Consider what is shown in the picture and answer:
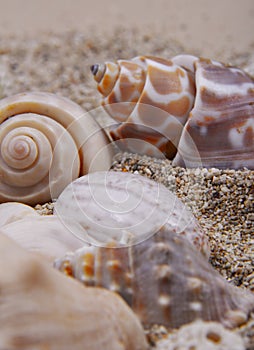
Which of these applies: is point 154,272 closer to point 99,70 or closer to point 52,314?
point 52,314

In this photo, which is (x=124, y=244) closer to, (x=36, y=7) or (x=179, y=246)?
(x=179, y=246)

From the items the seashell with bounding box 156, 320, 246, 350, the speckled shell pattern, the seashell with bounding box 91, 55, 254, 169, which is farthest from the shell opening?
the seashell with bounding box 156, 320, 246, 350

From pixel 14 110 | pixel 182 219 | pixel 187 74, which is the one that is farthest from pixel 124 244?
pixel 187 74

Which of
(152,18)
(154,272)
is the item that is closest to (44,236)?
A: (154,272)

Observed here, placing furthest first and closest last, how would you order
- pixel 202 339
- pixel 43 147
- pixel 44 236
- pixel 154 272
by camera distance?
pixel 43 147 → pixel 44 236 → pixel 154 272 → pixel 202 339

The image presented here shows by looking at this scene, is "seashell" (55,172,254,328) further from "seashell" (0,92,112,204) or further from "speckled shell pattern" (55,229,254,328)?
"seashell" (0,92,112,204)

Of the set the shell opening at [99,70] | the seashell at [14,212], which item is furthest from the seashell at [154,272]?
the shell opening at [99,70]
